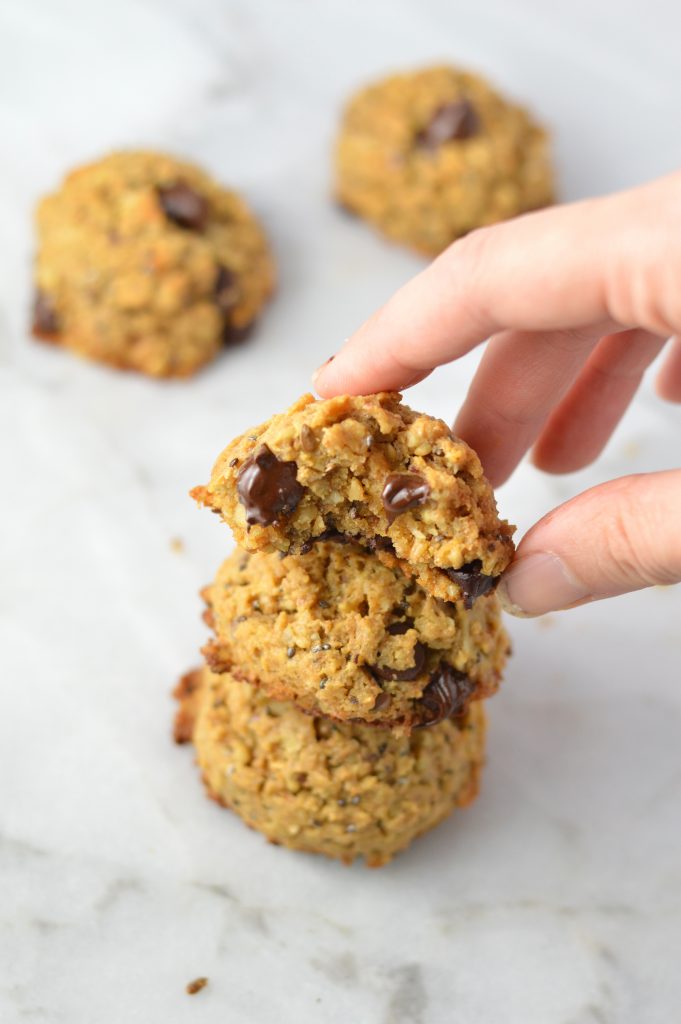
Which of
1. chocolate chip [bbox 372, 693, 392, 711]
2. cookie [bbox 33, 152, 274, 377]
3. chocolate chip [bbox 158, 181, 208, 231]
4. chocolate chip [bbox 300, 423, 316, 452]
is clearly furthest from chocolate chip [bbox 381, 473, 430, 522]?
chocolate chip [bbox 158, 181, 208, 231]

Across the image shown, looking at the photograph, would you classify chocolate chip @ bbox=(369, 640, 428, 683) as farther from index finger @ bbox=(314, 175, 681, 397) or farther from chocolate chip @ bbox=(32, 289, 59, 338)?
chocolate chip @ bbox=(32, 289, 59, 338)

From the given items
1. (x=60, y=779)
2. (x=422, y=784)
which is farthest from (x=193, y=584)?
(x=422, y=784)

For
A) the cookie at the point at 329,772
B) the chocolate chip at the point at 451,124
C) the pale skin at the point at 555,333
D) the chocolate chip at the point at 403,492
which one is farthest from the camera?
the chocolate chip at the point at 451,124

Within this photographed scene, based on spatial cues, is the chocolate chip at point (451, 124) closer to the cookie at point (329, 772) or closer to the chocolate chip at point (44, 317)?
the chocolate chip at point (44, 317)

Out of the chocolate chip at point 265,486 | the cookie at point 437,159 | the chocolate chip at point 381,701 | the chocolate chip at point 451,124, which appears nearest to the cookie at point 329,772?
the chocolate chip at point 381,701

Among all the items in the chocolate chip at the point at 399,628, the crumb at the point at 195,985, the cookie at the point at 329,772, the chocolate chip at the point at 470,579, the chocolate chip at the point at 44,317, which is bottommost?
the crumb at the point at 195,985

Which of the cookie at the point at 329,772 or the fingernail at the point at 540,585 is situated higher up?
the fingernail at the point at 540,585
